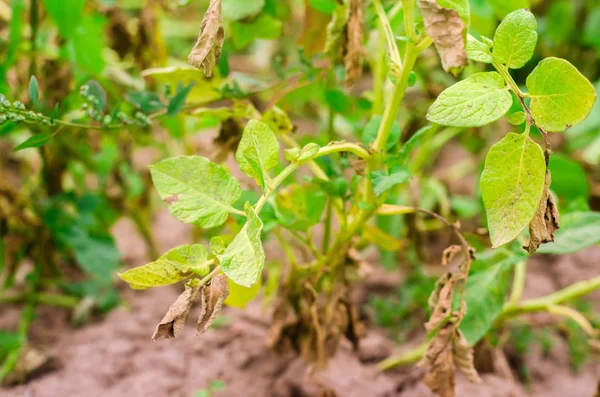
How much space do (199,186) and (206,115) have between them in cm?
24

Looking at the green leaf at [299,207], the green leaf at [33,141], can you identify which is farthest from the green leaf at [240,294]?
the green leaf at [33,141]

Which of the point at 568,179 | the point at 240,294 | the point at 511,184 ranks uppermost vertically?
the point at 511,184

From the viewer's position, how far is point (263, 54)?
2451 millimetres

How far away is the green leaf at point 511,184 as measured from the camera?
519 mm

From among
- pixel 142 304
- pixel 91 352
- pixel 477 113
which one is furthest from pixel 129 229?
pixel 477 113

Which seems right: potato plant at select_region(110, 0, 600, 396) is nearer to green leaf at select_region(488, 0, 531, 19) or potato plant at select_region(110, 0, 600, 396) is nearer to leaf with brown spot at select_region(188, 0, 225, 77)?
leaf with brown spot at select_region(188, 0, 225, 77)

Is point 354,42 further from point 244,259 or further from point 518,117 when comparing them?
point 244,259

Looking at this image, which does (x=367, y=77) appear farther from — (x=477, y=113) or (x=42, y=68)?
(x=477, y=113)

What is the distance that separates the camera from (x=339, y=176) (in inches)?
30.5

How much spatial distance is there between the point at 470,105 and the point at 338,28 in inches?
12.5

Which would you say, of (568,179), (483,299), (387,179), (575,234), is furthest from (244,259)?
(568,179)

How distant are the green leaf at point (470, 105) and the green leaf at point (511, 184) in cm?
3

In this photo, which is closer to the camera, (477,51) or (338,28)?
(477,51)

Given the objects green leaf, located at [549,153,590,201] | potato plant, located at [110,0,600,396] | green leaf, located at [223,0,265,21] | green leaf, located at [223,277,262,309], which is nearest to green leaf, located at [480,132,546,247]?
potato plant, located at [110,0,600,396]
